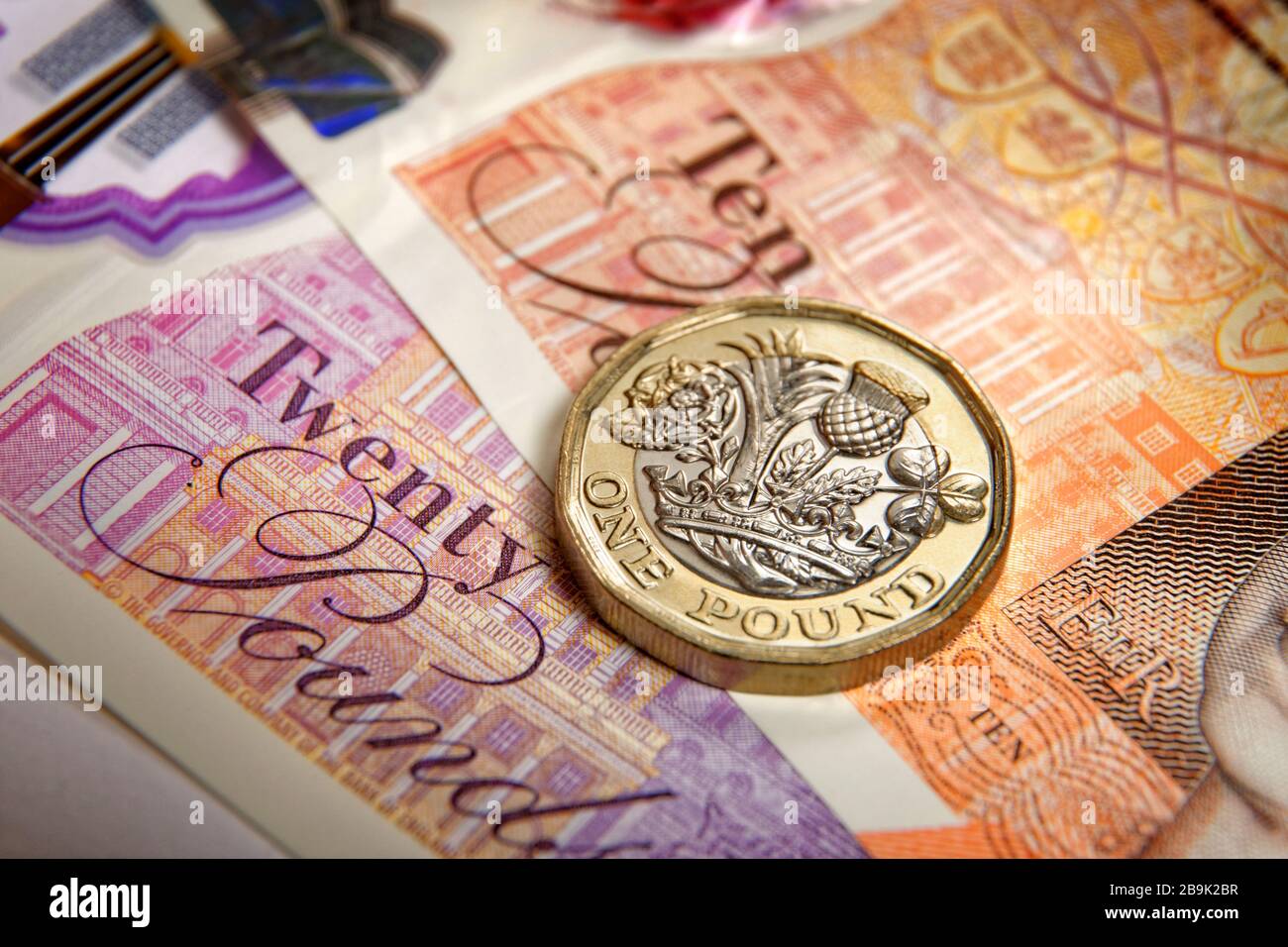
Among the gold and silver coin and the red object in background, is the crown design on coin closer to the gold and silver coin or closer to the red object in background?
the gold and silver coin

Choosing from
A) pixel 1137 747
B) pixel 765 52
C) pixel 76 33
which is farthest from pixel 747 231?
pixel 76 33

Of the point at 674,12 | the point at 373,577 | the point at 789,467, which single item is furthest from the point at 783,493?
the point at 674,12

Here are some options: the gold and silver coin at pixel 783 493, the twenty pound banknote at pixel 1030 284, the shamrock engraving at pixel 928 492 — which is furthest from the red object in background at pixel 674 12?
the shamrock engraving at pixel 928 492

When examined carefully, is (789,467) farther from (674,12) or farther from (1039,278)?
(674,12)

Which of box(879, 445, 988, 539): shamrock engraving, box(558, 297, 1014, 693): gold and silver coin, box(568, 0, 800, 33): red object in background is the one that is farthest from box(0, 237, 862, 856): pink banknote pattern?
box(568, 0, 800, 33): red object in background

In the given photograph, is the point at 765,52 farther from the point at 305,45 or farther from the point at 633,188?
the point at 305,45

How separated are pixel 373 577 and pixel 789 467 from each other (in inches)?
16.8

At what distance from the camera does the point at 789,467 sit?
1.09 meters

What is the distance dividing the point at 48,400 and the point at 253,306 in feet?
0.76

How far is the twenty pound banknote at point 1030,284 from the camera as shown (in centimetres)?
105

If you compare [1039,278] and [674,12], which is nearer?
[1039,278]

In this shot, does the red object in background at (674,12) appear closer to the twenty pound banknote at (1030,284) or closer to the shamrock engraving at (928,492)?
the twenty pound banknote at (1030,284)

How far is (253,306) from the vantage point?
4.07 feet

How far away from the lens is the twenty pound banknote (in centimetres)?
105
